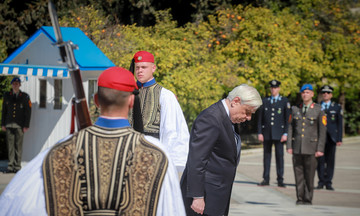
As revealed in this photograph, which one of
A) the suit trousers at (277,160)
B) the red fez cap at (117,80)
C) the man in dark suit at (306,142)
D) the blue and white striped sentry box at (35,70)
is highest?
the red fez cap at (117,80)

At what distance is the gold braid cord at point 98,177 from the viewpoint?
2576mm

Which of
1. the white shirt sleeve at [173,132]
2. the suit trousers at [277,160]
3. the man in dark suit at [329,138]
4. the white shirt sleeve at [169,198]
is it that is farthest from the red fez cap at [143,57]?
the man in dark suit at [329,138]

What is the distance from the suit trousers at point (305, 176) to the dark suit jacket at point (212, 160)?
4.92 meters

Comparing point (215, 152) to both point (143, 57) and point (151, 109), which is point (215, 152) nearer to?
point (151, 109)

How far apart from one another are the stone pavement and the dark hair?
227 inches

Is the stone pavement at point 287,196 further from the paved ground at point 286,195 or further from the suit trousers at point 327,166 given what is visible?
the suit trousers at point 327,166

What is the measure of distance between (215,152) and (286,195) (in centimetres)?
610

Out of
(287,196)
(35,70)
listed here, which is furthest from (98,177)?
(35,70)

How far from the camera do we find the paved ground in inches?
338

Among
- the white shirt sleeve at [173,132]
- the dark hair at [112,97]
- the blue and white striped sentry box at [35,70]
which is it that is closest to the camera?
the dark hair at [112,97]

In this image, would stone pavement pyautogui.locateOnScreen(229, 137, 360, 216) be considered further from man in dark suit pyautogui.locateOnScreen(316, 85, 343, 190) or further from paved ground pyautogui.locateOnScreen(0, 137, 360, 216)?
man in dark suit pyautogui.locateOnScreen(316, 85, 343, 190)

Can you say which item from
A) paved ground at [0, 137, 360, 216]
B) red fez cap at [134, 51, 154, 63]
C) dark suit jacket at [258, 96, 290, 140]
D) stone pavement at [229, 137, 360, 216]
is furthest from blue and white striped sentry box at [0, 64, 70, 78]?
red fez cap at [134, 51, 154, 63]

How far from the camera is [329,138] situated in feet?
38.7

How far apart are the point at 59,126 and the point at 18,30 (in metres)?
8.57
